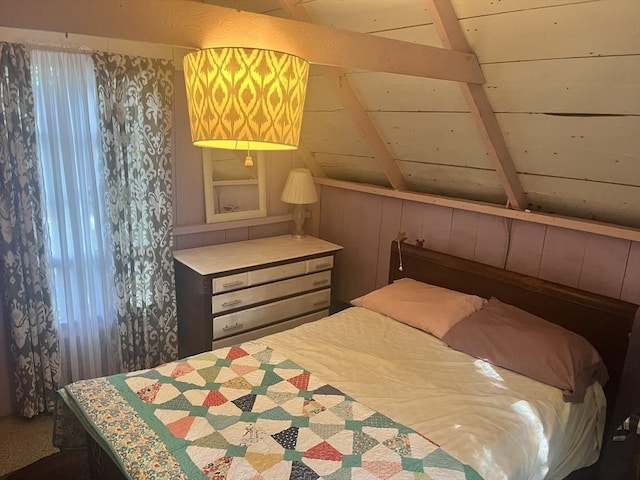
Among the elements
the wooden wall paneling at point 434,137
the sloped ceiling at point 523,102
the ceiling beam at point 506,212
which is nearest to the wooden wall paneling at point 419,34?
the sloped ceiling at point 523,102

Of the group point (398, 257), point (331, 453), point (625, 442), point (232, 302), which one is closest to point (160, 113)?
point (232, 302)

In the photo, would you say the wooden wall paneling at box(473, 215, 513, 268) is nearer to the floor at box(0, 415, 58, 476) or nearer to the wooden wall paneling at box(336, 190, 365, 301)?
the wooden wall paneling at box(336, 190, 365, 301)

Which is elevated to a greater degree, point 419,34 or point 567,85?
point 419,34

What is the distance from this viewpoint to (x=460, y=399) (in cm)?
190

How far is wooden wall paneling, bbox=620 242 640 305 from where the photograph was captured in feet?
7.17

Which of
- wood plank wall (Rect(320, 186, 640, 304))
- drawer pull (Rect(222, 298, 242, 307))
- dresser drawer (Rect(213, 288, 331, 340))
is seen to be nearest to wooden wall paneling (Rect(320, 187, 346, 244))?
wood plank wall (Rect(320, 186, 640, 304))

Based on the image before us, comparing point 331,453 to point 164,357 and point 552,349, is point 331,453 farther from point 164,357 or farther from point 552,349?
point 164,357

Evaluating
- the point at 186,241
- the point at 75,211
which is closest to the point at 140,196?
the point at 75,211

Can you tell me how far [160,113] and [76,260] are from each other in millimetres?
895

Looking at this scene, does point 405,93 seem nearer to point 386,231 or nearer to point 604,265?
point 386,231

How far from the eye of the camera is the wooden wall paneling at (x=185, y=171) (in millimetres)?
2842

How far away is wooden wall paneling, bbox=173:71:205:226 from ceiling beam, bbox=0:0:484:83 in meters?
1.35

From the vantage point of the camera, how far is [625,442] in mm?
2096

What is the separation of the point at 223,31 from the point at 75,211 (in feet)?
4.70
